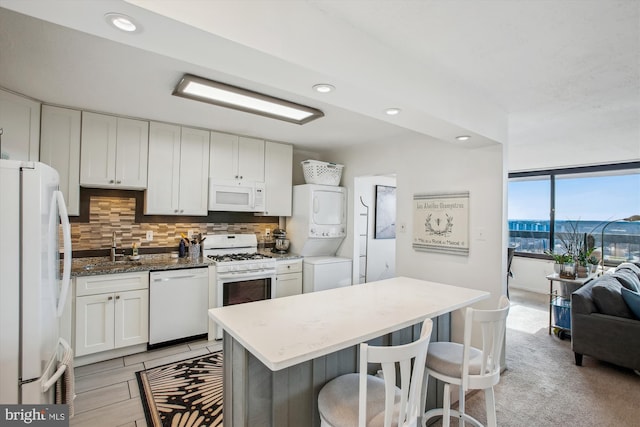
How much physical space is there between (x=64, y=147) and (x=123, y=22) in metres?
2.39

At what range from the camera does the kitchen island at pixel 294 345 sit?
1.35 m

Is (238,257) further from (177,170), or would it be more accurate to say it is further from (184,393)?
(184,393)

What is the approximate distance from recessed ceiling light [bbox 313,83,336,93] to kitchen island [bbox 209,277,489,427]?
124 cm

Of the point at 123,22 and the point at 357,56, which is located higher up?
the point at 357,56

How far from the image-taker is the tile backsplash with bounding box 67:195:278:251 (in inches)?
128

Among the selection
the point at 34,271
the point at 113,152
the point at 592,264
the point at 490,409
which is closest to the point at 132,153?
the point at 113,152

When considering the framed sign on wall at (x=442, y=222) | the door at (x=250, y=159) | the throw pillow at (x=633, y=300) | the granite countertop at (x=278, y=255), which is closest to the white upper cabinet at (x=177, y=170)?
the door at (x=250, y=159)

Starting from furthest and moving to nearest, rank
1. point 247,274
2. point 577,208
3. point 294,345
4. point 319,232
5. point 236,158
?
point 577,208 < point 319,232 < point 236,158 < point 247,274 < point 294,345

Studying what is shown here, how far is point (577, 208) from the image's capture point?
5520 millimetres

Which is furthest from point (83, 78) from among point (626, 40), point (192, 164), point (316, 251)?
point (626, 40)

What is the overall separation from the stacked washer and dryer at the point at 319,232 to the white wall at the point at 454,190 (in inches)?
28.4

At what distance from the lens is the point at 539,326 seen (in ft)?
13.6

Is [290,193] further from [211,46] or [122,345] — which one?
[211,46]

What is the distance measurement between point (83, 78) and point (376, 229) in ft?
12.8
